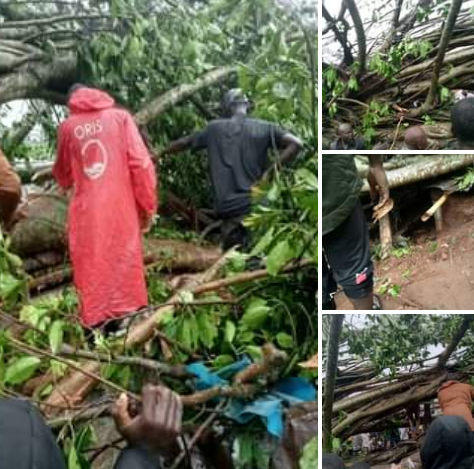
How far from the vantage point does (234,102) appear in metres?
2.05

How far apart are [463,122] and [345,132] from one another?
230 millimetres

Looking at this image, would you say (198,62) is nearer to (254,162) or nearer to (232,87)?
(232,87)

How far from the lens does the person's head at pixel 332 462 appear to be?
6.26ft

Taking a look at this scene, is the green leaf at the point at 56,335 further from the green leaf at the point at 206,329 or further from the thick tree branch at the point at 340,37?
the thick tree branch at the point at 340,37

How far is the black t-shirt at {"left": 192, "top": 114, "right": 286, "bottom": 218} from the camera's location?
2.04 meters

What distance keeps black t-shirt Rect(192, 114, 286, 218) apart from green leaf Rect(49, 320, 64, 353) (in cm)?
42

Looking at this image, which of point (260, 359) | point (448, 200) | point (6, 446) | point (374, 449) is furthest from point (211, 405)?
point (6, 446)

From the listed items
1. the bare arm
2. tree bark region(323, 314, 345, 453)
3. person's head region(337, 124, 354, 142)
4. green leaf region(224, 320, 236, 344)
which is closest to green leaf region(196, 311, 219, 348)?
green leaf region(224, 320, 236, 344)

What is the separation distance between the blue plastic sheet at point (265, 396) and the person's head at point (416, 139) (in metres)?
0.55

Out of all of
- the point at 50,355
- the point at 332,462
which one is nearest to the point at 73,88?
the point at 50,355

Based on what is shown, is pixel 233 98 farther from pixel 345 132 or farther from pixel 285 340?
pixel 285 340

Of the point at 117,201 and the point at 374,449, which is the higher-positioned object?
the point at 117,201

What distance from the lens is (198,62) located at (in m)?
2.05

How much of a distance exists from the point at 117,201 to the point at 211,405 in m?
0.49
